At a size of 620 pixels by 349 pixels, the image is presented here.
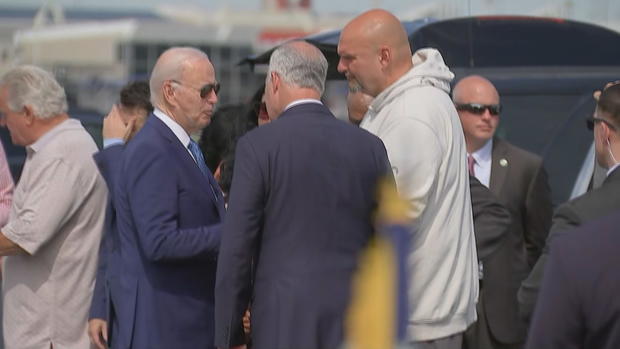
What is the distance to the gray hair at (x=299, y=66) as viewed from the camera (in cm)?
491

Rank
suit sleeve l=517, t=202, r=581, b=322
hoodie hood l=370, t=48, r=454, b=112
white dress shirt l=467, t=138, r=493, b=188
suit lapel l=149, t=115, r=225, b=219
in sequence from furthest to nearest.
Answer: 1. white dress shirt l=467, t=138, r=493, b=188
2. suit lapel l=149, t=115, r=225, b=219
3. hoodie hood l=370, t=48, r=454, b=112
4. suit sleeve l=517, t=202, r=581, b=322

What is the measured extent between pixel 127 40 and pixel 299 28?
1636cm

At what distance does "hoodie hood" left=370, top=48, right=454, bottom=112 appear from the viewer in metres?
5.18

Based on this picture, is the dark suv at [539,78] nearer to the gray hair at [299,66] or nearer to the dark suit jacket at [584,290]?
the gray hair at [299,66]

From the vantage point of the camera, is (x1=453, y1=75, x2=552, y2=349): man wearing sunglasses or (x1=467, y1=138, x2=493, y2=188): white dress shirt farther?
(x1=467, y1=138, x2=493, y2=188): white dress shirt

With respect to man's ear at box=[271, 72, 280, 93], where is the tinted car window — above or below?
below

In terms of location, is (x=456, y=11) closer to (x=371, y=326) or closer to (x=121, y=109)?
(x=121, y=109)

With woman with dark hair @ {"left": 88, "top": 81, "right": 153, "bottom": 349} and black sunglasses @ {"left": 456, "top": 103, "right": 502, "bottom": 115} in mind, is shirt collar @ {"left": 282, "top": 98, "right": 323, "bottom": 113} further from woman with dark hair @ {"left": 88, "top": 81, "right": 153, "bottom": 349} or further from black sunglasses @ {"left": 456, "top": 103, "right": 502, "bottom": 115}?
black sunglasses @ {"left": 456, "top": 103, "right": 502, "bottom": 115}

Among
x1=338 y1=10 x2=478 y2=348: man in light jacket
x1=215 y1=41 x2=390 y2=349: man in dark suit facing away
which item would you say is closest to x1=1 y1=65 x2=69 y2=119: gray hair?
x1=338 y1=10 x2=478 y2=348: man in light jacket

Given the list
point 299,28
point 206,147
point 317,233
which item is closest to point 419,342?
point 317,233

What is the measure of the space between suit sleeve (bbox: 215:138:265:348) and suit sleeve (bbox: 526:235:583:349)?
149 centimetres

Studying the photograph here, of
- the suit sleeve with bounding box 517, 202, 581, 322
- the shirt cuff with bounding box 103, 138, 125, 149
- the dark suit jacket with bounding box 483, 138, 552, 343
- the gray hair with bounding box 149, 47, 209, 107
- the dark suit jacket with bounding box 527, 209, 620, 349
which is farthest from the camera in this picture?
the dark suit jacket with bounding box 483, 138, 552, 343

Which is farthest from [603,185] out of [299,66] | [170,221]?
[170,221]

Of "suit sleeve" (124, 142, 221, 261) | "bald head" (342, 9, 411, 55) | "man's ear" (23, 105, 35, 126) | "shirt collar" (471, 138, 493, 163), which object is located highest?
"bald head" (342, 9, 411, 55)
